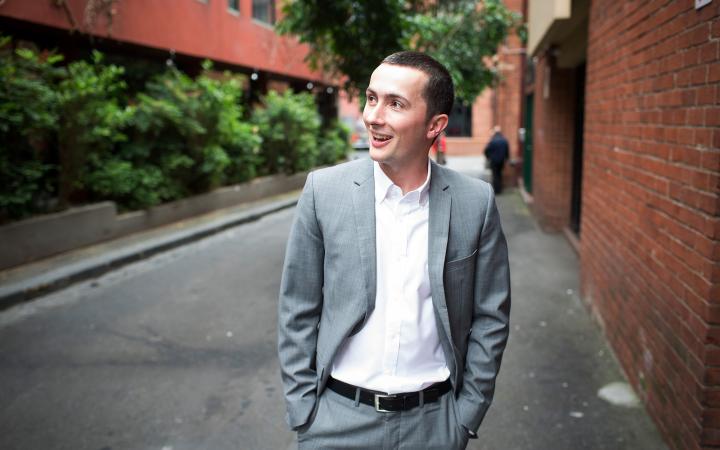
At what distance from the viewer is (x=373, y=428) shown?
80.3 inches

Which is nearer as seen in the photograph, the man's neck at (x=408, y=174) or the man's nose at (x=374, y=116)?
the man's nose at (x=374, y=116)

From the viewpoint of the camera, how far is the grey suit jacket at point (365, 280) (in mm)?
2025

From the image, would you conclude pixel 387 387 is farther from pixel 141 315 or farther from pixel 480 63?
pixel 480 63

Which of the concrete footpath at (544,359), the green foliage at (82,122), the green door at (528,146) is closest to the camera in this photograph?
the concrete footpath at (544,359)

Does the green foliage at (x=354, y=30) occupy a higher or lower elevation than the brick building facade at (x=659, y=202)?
higher

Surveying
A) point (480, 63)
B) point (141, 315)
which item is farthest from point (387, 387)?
point (480, 63)

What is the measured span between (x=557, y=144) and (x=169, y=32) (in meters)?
8.59

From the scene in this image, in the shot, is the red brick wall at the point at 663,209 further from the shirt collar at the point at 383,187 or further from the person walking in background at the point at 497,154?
the person walking in background at the point at 497,154

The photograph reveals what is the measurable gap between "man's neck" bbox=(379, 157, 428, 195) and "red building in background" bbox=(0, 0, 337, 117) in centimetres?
895

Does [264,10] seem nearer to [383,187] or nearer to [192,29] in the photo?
[192,29]

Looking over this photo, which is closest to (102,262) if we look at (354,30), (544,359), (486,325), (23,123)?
(23,123)

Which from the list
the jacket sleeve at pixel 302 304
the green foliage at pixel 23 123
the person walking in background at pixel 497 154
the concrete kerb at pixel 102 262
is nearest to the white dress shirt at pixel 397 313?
the jacket sleeve at pixel 302 304

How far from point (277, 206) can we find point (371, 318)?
43.8 feet

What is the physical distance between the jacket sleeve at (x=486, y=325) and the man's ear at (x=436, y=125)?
0.98 ft
